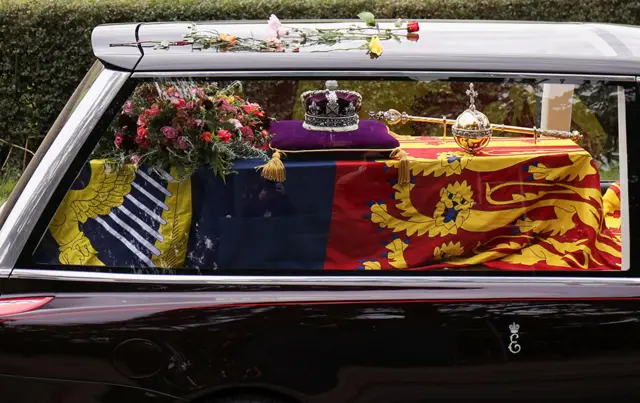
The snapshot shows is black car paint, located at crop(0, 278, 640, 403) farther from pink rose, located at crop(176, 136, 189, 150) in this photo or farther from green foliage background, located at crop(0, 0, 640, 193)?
green foliage background, located at crop(0, 0, 640, 193)

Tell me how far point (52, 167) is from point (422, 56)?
116cm

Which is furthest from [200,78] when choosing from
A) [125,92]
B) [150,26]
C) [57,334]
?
[57,334]

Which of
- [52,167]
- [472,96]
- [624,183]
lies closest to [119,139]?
[52,167]

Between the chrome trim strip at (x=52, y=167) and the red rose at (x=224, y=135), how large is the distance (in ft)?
1.80

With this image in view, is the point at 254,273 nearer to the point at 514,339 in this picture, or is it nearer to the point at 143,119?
the point at 143,119

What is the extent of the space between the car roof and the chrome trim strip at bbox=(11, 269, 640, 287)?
63cm

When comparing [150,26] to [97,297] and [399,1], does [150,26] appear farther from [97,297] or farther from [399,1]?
[399,1]

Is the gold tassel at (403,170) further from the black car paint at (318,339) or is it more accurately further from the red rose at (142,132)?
the red rose at (142,132)

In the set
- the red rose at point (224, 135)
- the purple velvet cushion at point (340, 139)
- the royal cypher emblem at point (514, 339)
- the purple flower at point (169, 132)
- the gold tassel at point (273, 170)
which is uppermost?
the purple flower at point (169, 132)

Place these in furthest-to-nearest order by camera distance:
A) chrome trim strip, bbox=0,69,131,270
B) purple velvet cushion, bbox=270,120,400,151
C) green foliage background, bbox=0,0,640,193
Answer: green foliage background, bbox=0,0,640,193
purple velvet cushion, bbox=270,120,400,151
chrome trim strip, bbox=0,69,131,270

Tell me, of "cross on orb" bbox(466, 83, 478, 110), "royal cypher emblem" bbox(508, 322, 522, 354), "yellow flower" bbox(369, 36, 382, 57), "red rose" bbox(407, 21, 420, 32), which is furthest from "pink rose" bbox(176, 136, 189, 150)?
"royal cypher emblem" bbox(508, 322, 522, 354)

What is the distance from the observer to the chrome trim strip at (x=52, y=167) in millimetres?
2510

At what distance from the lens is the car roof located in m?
2.54

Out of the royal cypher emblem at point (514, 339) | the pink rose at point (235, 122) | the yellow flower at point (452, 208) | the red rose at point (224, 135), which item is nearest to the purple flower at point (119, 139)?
the red rose at point (224, 135)
